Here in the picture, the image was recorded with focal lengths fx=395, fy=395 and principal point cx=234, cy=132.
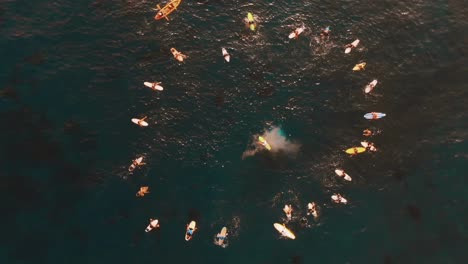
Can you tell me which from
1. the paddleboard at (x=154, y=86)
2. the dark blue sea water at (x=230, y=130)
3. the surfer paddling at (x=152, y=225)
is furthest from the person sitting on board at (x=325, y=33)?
the surfer paddling at (x=152, y=225)

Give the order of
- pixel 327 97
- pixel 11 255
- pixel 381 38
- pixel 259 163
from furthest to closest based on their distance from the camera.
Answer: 1. pixel 381 38
2. pixel 327 97
3. pixel 259 163
4. pixel 11 255

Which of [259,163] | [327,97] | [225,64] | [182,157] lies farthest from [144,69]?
[327,97]

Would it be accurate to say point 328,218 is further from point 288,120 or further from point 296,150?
point 288,120

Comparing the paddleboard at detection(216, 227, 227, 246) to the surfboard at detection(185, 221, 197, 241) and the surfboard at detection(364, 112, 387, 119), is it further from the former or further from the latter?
the surfboard at detection(364, 112, 387, 119)

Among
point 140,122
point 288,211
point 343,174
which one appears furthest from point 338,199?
point 140,122

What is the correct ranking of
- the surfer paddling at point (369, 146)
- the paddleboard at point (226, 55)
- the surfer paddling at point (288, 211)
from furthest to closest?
the paddleboard at point (226, 55), the surfer paddling at point (369, 146), the surfer paddling at point (288, 211)

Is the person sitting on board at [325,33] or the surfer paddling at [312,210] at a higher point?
the person sitting on board at [325,33]

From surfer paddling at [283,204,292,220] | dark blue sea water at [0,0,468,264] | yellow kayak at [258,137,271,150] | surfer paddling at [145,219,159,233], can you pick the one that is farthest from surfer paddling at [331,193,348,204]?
surfer paddling at [145,219,159,233]

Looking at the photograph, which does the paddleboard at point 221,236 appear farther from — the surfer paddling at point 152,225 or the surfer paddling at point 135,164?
the surfer paddling at point 135,164
